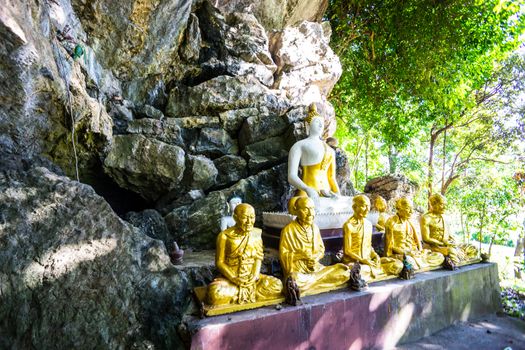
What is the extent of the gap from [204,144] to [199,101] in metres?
1.15

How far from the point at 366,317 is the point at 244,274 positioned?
1.33 m

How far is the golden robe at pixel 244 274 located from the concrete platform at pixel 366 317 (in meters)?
0.14

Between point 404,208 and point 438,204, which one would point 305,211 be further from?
point 438,204

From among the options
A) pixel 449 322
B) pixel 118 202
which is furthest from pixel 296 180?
pixel 118 202

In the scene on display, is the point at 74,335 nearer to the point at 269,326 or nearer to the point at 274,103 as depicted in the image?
the point at 269,326

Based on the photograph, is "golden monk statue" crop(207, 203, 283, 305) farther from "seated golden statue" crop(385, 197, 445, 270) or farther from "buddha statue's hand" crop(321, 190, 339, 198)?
"buddha statue's hand" crop(321, 190, 339, 198)

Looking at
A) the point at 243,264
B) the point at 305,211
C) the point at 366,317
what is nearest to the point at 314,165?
the point at 305,211

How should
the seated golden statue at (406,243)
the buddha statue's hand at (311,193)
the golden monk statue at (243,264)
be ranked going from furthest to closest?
the buddha statue's hand at (311,193), the seated golden statue at (406,243), the golden monk statue at (243,264)

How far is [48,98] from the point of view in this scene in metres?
4.27

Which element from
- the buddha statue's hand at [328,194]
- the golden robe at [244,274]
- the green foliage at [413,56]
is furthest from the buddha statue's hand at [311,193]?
the green foliage at [413,56]

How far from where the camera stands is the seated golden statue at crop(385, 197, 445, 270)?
12.9ft

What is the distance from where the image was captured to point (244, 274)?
2836 millimetres

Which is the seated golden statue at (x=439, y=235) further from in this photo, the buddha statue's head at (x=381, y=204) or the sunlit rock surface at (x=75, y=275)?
the sunlit rock surface at (x=75, y=275)

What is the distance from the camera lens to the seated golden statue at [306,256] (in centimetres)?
313
